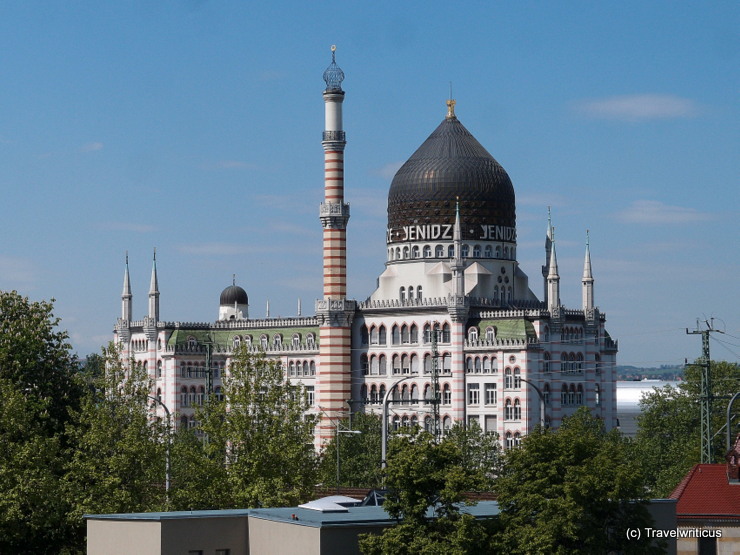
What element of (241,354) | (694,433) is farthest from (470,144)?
(241,354)

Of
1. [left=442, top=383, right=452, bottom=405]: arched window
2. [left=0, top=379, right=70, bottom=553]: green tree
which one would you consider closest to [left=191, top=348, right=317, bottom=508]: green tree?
[left=0, top=379, right=70, bottom=553]: green tree

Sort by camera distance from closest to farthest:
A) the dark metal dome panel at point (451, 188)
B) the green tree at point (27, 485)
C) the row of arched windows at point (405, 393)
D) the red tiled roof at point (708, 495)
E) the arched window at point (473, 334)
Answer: the red tiled roof at point (708, 495) → the green tree at point (27, 485) → the arched window at point (473, 334) → the row of arched windows at point (405, 393) → the dark metal dome panel at point (451, 188)

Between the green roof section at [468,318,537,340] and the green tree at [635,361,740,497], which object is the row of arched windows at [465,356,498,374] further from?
the green tree at [635,361,740,497]

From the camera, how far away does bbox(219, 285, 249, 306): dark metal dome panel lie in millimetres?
166750

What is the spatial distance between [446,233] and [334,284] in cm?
1047

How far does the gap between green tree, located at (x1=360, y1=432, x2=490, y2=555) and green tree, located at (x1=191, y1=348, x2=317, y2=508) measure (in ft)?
42.6

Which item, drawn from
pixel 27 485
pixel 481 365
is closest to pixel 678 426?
pixel 481 365

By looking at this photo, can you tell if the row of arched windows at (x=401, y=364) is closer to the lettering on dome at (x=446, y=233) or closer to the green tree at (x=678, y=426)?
the lettering on dome at (x=446, y=233)

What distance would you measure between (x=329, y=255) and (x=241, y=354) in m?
66.6

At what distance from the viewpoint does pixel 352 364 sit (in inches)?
5733

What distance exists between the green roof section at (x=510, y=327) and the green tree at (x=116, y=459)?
2525 inches

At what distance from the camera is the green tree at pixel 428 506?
178 ft

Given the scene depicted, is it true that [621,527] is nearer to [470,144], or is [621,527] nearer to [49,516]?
[49,516]

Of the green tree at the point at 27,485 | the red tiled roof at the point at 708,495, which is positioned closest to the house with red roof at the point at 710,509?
the red tiled roof at the point at 708,495
